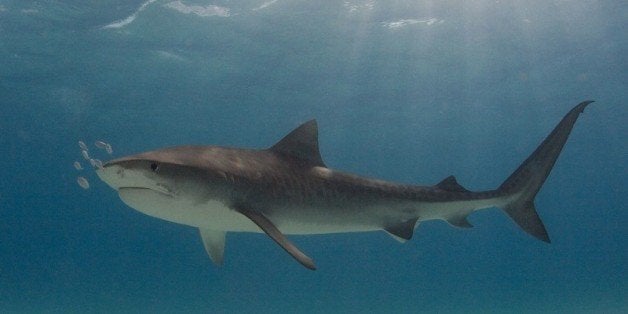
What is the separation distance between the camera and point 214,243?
6.64m

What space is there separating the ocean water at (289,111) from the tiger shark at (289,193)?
49.2 feet

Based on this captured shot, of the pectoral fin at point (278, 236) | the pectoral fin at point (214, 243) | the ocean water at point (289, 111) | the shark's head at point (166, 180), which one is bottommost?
the ocean water at point (289, 111)

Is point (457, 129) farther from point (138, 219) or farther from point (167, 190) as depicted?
point (167, 190)

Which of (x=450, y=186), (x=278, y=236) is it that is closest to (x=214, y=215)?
(x=278, y=236)

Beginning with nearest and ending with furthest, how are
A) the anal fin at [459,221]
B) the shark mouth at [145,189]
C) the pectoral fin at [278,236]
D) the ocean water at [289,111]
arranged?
1. the shark mouth at [145,189]
2. the pectoral fin at [278,236]
3. the anal fin at [459,221]
4. the ocean water at [289,111]

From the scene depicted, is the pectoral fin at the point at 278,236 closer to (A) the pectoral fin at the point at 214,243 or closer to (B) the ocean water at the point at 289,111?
(A) the pectoral fin at the point at 214,243

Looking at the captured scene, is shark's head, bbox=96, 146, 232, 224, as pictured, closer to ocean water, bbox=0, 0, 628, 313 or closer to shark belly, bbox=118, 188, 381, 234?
shark belly, bbox=118, 188, 381, 234

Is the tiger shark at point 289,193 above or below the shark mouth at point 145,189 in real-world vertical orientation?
below

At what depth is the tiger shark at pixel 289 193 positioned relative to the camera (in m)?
4.45

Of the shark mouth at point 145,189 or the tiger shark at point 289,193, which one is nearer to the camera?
the shark mouth at point 145,189

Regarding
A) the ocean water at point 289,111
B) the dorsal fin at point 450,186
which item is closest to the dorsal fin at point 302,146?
the dorsal fin at point 450,186

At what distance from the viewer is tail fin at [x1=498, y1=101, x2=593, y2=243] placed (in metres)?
6.84

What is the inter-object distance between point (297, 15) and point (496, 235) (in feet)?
276

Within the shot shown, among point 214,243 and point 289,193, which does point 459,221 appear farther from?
point 214,243
